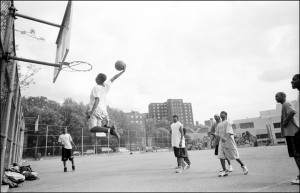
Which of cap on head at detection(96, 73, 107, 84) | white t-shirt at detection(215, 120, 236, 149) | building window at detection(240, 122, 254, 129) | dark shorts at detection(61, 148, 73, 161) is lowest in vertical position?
dark shorts at detection(61, 148, 73, 161)

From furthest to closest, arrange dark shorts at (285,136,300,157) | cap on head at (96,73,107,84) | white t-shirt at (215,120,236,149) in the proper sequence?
white t-shirt at (215,120,236,149), cap on head at (96,73,107,84), dark shorts at (285,136,300,157)

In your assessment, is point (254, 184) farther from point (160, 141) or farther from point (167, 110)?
point (167, 110)

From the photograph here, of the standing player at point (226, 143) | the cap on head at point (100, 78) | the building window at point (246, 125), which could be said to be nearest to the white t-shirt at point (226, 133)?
the standing player at point (226, 143)

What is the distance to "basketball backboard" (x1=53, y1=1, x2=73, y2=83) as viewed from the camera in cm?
537

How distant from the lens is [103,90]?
5.51m

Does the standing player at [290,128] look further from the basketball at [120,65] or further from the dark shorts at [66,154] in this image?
the dark shorts at [66,154]

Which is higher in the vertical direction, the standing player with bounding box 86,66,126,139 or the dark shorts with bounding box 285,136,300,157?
the standing player with bounding box 86,66,126,139

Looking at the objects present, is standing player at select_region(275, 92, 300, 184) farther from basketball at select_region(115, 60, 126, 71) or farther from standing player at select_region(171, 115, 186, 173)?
basketball at select_region(115, 60, 126, 71)

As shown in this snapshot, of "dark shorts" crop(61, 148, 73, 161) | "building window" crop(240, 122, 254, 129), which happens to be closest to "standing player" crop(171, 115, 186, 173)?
"dark shorts" crop(61, 148, 73, 161)

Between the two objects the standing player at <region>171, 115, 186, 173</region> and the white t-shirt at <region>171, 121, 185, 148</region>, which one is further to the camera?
the white t-shirt at <region>171, 121, 185, 148</region>

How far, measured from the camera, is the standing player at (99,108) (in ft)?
16.7

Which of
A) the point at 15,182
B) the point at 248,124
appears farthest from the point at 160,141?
the point at 15,182

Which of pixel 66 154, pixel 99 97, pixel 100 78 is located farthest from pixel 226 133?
pixel 66 154

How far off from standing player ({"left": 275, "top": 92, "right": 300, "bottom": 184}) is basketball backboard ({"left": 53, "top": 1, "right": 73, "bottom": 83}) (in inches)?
197
